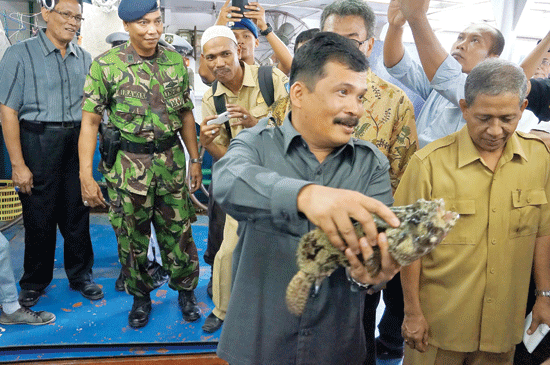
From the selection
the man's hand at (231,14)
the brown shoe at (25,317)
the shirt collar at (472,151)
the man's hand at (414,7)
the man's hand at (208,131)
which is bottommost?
the brown shoe at (25,317)

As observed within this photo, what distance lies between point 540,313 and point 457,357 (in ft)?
1.09

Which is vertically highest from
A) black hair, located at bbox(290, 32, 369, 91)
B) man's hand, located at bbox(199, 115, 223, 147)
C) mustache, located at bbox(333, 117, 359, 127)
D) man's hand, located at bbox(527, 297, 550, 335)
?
black hair, located at bbox(290, 32, 369, 91)

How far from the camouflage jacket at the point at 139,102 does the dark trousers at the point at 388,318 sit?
4.32 feet

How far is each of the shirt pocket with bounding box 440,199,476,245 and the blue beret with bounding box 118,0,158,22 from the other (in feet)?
5.89

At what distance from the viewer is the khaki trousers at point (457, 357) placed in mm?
1614

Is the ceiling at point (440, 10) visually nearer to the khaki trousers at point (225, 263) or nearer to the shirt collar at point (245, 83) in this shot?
the shirt collar at point (245, 83)

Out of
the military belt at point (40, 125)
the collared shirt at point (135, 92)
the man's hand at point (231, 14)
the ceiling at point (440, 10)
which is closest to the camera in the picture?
the collared shirt at point (135, 92)

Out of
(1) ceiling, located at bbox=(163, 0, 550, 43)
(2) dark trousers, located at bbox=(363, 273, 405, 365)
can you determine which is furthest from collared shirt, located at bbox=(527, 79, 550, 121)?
(1) ceiling, located at bbox=(163, 0, 550, 43)

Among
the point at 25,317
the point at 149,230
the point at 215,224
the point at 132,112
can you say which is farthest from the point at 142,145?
the point at 25,317

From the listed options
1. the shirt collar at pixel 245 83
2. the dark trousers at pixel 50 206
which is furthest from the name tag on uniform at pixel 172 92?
the dark trousers at pixel 50 206

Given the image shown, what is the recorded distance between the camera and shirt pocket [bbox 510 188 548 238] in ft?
4.97

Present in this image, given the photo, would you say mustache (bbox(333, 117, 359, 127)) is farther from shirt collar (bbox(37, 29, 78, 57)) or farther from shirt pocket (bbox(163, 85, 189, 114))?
shirt collar (bbox(37, 29, 78, 57))

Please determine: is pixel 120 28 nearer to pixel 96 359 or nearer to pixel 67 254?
pixel 67 254

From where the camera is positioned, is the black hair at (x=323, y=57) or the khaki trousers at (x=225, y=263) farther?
the khaki trousers at (x=225, y=263)
